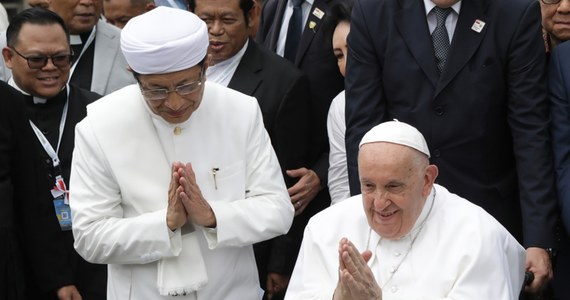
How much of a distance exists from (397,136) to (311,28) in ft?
7.36

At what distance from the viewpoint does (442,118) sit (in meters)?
6.39

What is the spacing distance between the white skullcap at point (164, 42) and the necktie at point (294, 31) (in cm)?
194

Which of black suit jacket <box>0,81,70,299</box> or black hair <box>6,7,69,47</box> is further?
black hair <box>6,7,69,47</box>

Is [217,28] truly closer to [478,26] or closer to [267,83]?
[267,83]

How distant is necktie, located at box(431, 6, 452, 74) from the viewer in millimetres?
6403

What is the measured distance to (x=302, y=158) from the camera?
23.9 feet

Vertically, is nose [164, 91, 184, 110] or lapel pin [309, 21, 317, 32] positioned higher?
nose [164, 91, 184, 110]

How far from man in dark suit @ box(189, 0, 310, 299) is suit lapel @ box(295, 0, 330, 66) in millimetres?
365

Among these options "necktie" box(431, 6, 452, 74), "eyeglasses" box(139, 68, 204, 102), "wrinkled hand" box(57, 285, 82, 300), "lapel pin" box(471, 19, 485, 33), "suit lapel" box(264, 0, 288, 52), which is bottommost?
"wrinkled hand" box(57, 285, 82, 300)

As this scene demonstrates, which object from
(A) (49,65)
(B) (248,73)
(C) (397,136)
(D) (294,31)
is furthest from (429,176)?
(A) (49,65)

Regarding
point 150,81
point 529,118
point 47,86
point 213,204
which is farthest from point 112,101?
point 529,118

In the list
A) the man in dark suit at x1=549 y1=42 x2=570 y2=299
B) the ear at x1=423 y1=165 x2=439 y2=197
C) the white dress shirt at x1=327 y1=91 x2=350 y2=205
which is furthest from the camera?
the white dress shirt at x1=327 y1=91 x2=350 y2=205

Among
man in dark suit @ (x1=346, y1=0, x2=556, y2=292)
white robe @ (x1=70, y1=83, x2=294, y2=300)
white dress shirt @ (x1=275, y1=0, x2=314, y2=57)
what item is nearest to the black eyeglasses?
white robe @ (x1=70, y1=83, x2=294, y2=300)

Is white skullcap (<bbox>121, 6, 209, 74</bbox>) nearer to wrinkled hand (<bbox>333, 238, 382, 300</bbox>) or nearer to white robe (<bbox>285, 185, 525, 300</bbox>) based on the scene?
white robe (<bbox>285, 185, 525, 300</bbox>)
